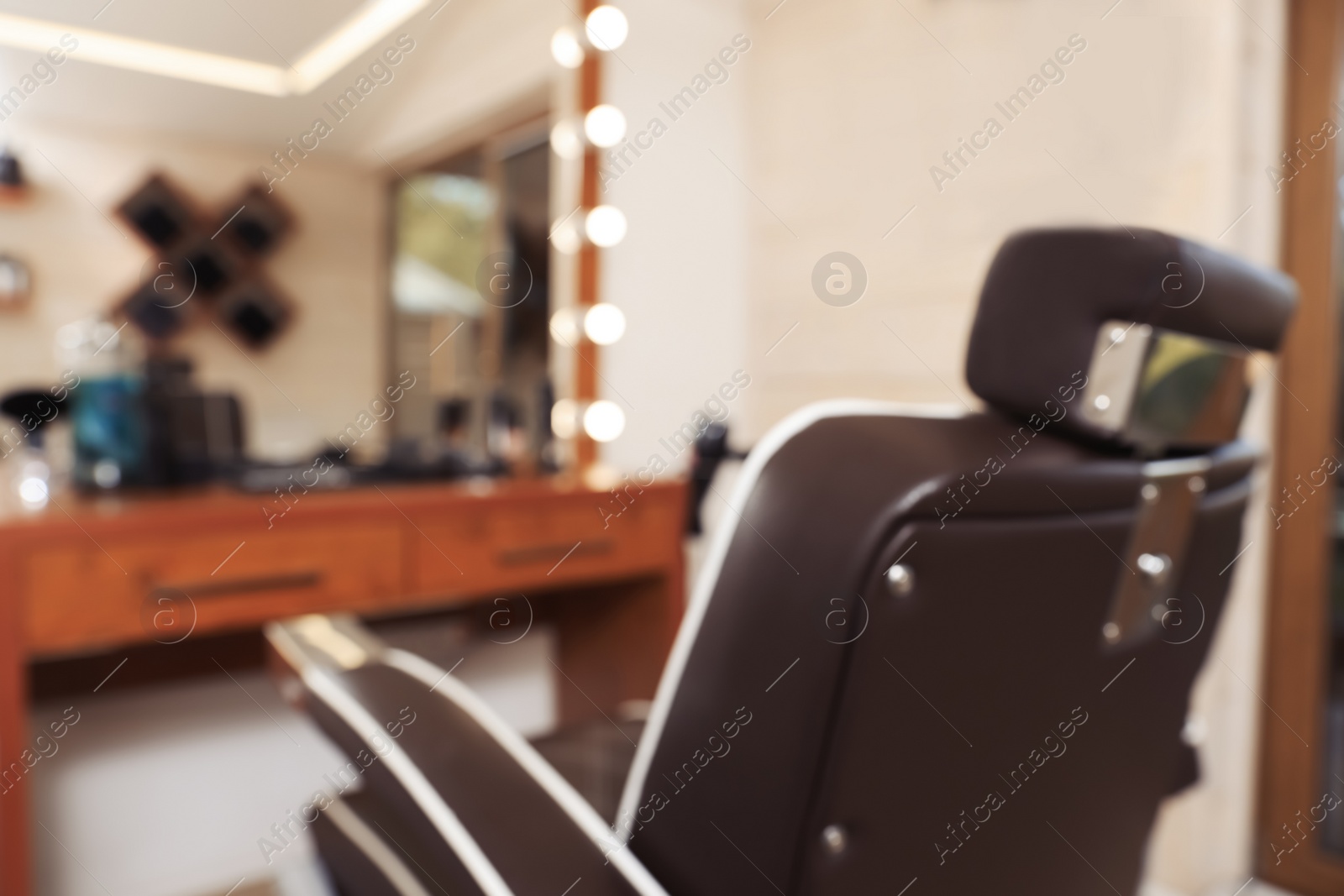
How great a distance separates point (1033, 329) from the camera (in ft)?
1.65

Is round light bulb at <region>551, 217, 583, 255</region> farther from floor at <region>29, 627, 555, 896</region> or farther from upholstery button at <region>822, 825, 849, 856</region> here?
upholstery button at <region>822, 825, 849, 856</region>

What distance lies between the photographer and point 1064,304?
0.50m

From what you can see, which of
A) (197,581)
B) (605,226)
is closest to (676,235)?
(605,226)

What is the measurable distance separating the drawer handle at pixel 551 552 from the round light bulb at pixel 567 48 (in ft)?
4.11

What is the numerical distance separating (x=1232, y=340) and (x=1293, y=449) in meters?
1.40

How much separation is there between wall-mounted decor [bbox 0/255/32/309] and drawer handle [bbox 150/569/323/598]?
0.59 meters

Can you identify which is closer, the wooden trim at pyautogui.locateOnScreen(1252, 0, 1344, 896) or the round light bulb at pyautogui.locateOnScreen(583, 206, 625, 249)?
the wooden trim at pyautogui.locateOnScreen(1252, 0, 1344, 896)

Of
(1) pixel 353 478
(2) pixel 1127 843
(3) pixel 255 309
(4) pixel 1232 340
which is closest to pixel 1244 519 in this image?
(4) pixel 1232 340

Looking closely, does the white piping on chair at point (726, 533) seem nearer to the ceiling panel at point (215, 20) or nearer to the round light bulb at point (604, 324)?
the ceiling panel at point (215, 20)

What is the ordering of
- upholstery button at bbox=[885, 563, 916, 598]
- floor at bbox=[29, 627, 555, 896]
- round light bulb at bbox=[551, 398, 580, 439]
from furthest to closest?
round light bulb at bbox=[551, 398, 580, 439]
floor at bbox=[29, 627, 555, 896]
upholstery button at bbox=[885, 563, 916, 598]

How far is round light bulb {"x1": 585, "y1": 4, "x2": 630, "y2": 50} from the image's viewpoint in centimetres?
206

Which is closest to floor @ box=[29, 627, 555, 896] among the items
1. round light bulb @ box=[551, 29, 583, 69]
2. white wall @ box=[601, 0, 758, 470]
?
white wall @ box=[601, 0, 758, 470]

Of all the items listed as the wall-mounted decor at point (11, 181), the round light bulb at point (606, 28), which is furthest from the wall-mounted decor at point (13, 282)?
the round light bulb at point (606, 28)

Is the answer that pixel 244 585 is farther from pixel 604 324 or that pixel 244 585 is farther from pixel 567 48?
pixel 567 48
